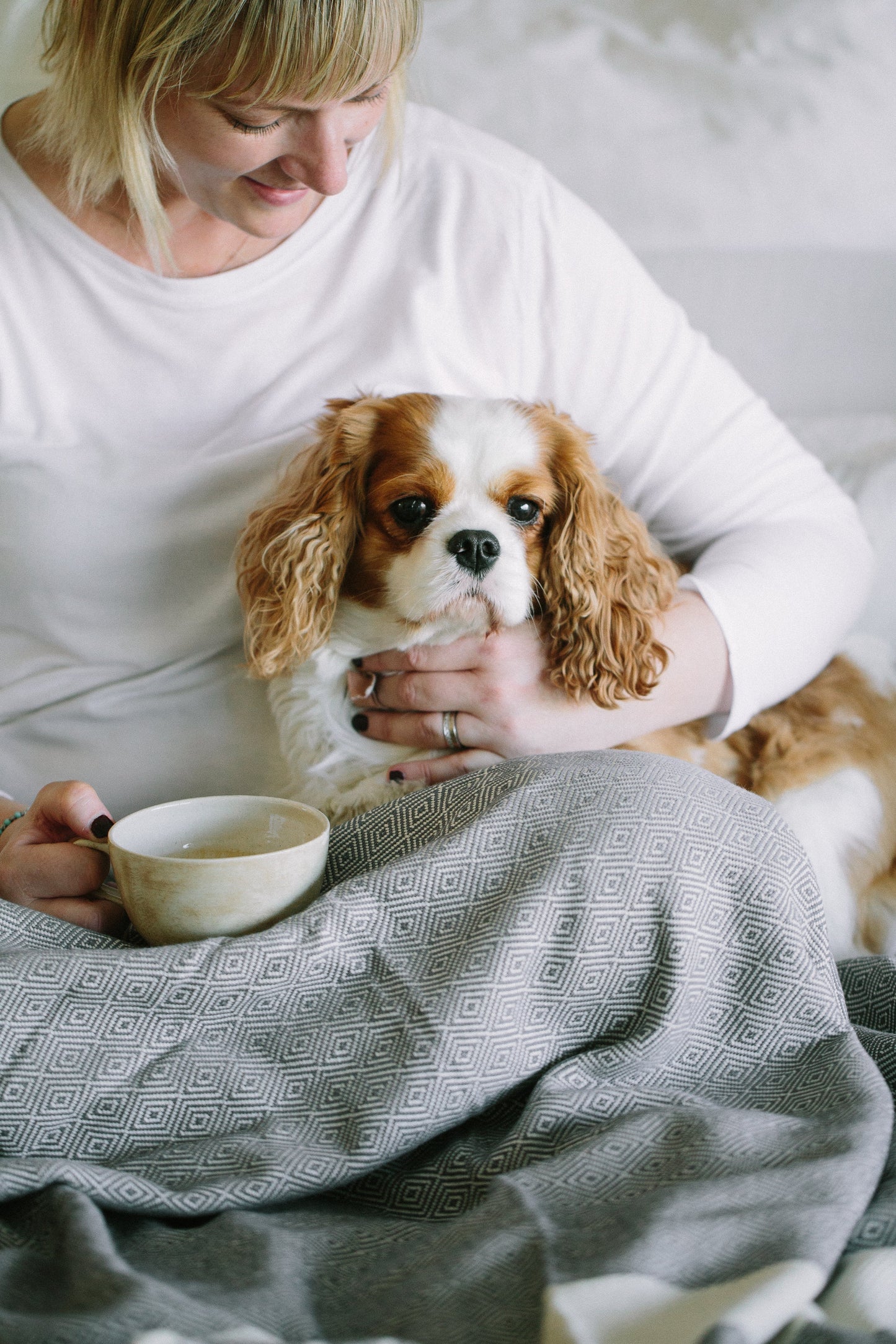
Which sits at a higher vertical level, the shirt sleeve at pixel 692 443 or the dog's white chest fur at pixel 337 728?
the shirt sleeve at pixel 692 443

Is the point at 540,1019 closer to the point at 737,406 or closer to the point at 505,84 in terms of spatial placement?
the point at 737,406

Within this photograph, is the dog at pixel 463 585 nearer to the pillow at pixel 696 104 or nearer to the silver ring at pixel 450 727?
the silver ring at pixel 450 727

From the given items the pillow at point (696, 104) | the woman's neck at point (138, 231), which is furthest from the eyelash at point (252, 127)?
the pillow at point (696, 104)

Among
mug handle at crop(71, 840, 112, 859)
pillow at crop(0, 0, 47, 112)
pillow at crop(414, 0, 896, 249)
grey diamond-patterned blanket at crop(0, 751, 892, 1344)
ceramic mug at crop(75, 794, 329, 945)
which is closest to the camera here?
grey diamond-patterned blanket at crop(0, 751, 892, 1344)

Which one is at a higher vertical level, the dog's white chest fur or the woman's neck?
the woman's neck

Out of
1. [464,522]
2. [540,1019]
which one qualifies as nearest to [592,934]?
[540,1019]

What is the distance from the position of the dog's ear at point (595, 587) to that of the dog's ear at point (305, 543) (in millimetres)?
222

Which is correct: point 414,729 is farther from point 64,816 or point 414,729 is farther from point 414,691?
point 64,816

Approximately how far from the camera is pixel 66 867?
96cm

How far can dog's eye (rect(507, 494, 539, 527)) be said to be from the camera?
1274mm

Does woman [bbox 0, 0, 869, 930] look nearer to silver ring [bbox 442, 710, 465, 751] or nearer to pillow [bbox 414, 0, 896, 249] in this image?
silver ring [bbox 442, 710, 465, 751]

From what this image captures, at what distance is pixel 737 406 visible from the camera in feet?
4.84

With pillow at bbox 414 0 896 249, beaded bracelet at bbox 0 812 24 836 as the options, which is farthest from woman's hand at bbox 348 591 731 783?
pillow at bbox 414 0 896 249

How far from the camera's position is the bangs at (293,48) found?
A: 1.03 meters
